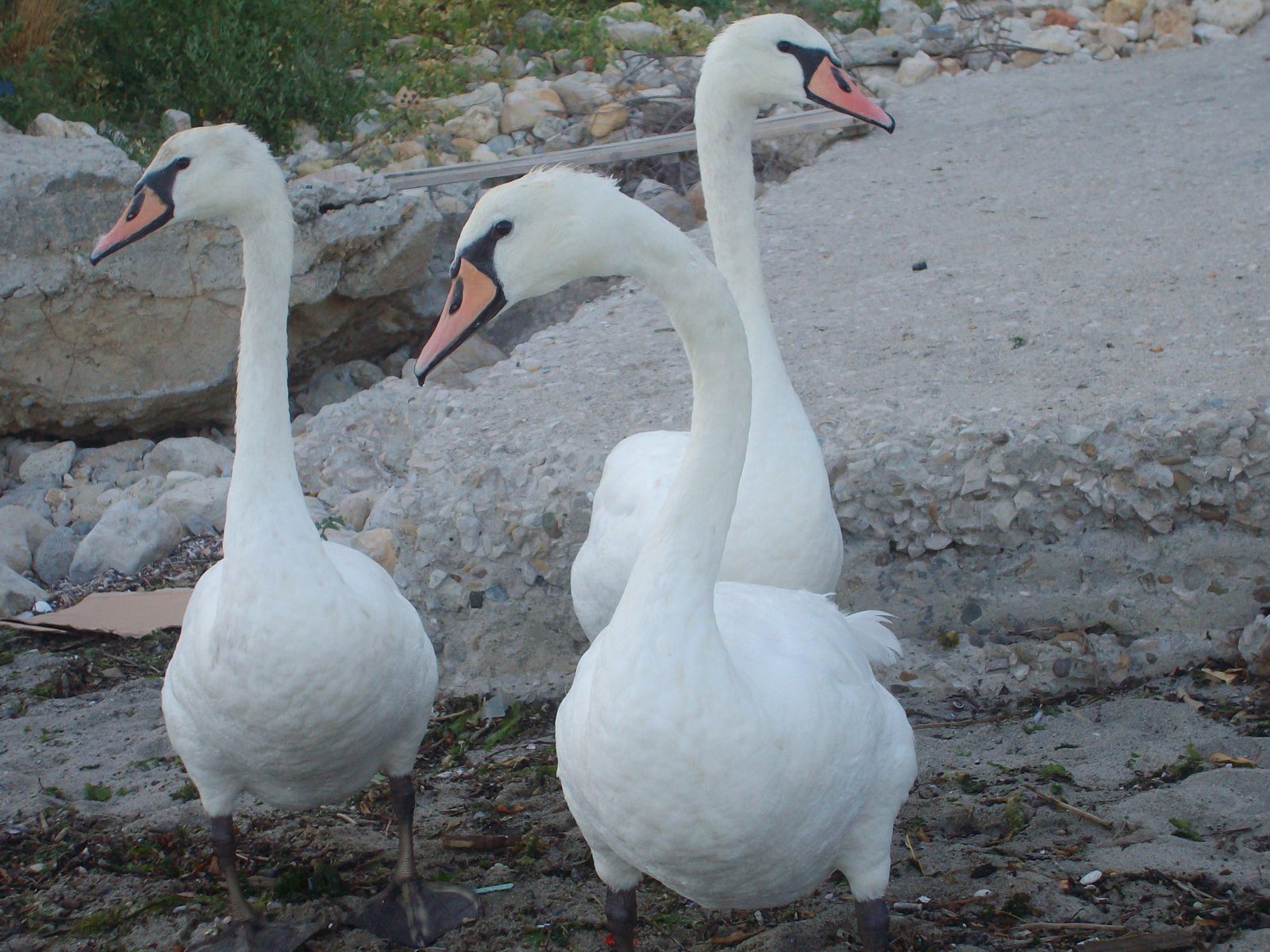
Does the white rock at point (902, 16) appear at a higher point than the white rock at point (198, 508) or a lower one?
higher

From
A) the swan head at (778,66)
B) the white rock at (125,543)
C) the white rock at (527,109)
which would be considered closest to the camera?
the swan head at (778,66)

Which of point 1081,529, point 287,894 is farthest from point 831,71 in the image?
point 287,894

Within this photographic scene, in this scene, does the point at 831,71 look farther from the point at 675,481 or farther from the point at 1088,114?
the point at 1088,114

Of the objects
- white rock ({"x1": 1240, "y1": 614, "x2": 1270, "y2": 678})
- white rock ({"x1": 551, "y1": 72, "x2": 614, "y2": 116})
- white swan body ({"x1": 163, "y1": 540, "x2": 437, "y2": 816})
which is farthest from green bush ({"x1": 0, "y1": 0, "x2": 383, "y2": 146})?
white rock ({"x1": 1240, "y1": 614, "x2": 1270, "y2": 678})

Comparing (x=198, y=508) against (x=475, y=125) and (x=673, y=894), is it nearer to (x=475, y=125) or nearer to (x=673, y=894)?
(x=673, y=894)

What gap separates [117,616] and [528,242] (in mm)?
3315

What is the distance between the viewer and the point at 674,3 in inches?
430

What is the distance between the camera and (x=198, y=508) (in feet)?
19.1

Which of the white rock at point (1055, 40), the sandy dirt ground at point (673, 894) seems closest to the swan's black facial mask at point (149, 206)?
the sandy dirt ground at point (673, 894)

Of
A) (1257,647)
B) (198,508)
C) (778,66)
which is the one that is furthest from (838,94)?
(198,508)

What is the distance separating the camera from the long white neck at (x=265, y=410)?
10.3ft

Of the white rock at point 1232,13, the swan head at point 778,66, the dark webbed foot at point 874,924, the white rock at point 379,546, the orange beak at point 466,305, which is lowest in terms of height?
the white rock at point 379,546

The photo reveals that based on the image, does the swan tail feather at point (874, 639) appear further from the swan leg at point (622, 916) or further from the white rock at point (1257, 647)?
the white rock at point (1257, 647)

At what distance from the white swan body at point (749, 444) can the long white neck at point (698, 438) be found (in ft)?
2.31
